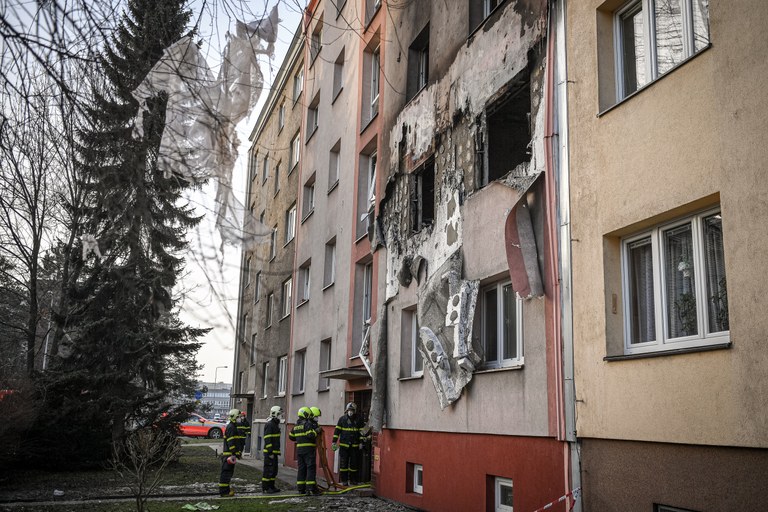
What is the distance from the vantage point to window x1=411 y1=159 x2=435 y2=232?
43.0 feet

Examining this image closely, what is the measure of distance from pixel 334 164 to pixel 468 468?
12062mm

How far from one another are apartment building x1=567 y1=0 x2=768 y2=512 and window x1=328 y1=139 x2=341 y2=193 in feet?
38.8

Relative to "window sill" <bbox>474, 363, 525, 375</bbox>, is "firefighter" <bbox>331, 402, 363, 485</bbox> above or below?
below

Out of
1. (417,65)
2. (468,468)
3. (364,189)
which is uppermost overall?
(417,65)

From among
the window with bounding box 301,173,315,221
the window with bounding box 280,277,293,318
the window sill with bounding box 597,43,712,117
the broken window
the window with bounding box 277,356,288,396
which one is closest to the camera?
the window sill with bounding box 597,43,712,117

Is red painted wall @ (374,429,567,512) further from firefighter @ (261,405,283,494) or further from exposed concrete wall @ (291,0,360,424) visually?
exposed concrete wall @ (291,0,360,424)

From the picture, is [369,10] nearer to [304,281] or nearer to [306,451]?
[304,281]

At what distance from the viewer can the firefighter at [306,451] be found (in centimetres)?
1362

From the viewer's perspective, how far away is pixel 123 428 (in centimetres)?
1998

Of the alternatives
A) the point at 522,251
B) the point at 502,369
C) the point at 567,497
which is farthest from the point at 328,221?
the point at 567,497

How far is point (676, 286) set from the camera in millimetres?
6734

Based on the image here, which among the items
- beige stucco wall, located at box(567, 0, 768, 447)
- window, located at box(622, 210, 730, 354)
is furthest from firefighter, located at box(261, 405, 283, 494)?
window, located at box(622, 210, 730, 354)

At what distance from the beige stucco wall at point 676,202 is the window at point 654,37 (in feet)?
0.97

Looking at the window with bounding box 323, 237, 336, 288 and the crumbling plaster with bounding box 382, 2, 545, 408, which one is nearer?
the crumbling plaster with bounding box 382, 2, 545, 408
